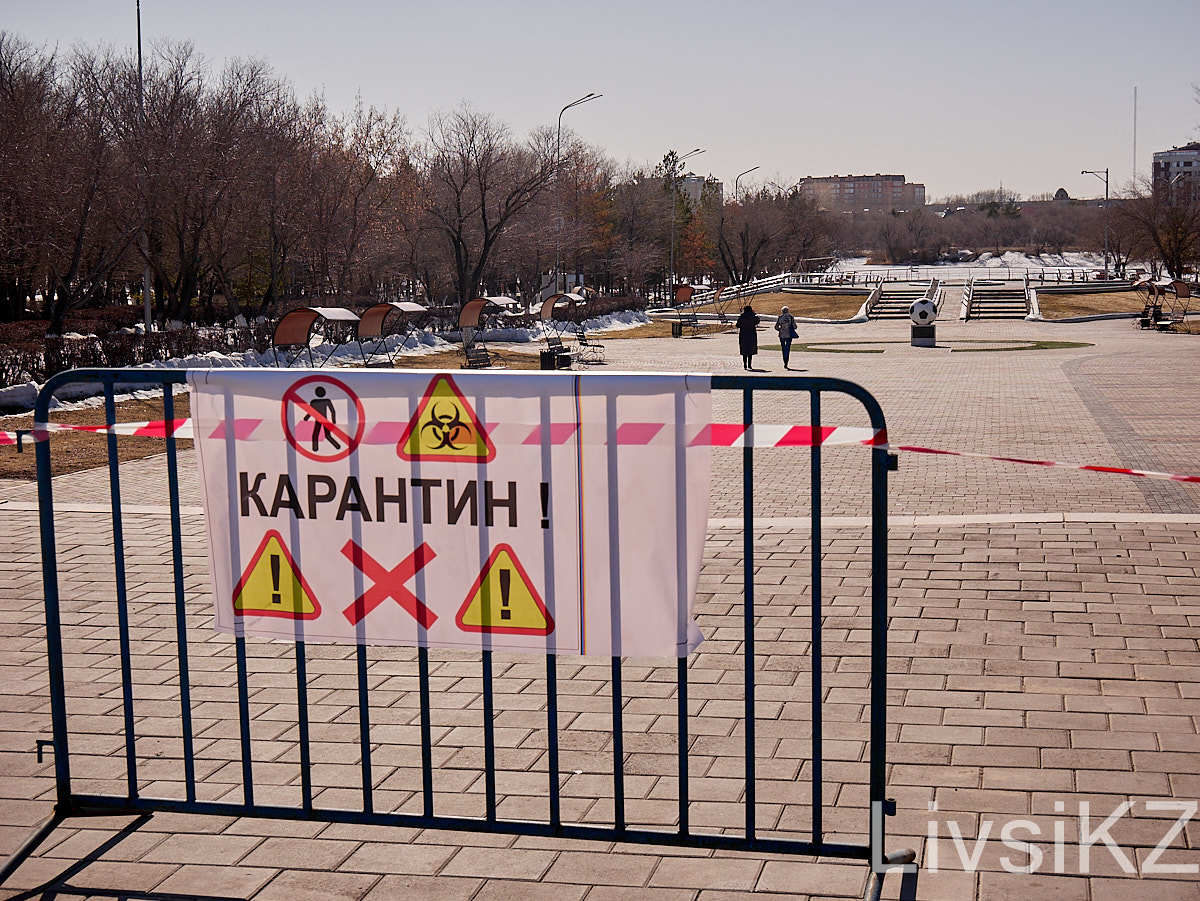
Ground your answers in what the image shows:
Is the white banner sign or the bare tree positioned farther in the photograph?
the bare tree

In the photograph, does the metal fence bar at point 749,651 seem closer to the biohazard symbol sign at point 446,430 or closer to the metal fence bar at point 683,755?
the metal fence bar at point 683,755

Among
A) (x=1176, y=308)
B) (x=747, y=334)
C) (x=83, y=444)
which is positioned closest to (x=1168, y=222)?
(x=1176, y=308)

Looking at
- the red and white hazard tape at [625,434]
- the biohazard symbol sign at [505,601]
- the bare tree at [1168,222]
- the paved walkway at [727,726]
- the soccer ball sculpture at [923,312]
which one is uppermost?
the bare tree at [1168,222]

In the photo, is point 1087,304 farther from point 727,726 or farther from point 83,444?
point 727,726

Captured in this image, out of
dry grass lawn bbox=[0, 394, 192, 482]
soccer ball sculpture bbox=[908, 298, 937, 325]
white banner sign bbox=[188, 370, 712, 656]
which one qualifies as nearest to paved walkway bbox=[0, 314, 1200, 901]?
white banner sign bbox=[188, 370, 712, 656]

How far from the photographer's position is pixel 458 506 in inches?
→ 158

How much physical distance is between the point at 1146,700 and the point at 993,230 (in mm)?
183156

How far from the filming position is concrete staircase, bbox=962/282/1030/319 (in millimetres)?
58688

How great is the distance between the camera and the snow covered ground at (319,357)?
63.8ft

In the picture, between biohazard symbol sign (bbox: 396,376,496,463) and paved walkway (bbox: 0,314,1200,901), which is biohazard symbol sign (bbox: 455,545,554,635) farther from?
paved walkway (bbox: 0,314,1200,901)

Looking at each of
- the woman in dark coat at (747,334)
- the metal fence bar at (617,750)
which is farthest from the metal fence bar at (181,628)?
the woman in dark coat at (747,334)

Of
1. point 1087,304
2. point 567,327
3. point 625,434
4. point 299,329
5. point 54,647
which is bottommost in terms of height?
point 54,647

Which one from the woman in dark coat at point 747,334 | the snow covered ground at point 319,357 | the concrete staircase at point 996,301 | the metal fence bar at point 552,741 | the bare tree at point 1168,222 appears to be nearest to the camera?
the metal fence bar at point 552,741

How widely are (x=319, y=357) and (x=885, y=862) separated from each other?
96.2 feet
